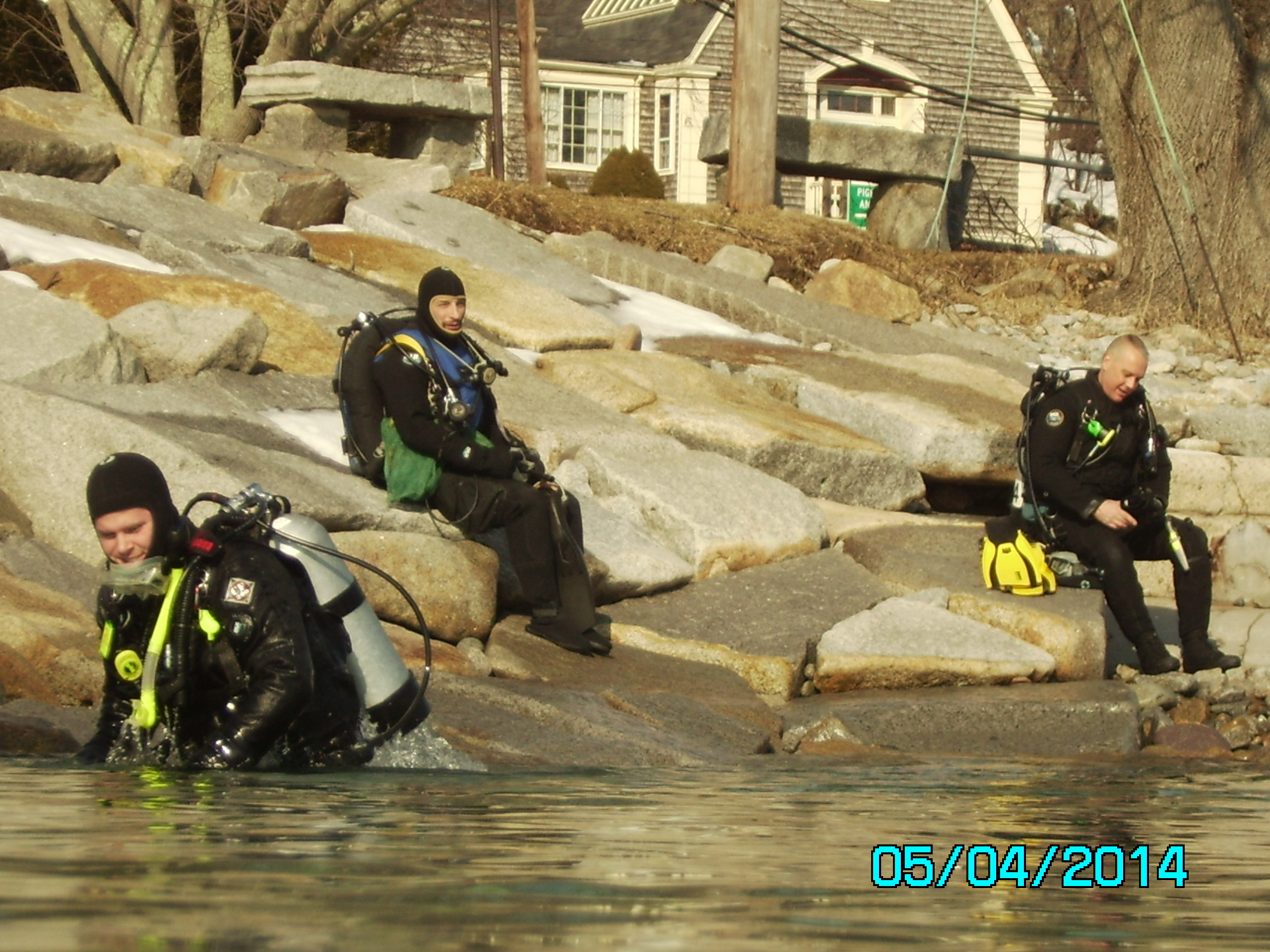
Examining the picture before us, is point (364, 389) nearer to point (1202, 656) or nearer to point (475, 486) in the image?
point (475, 486)

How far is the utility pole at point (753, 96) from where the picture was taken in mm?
15039

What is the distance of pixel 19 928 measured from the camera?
2.22 meters

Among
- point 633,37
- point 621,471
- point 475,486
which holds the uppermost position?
point 633,37

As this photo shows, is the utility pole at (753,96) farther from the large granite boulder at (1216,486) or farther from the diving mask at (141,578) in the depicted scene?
the diving mask at (141,578)

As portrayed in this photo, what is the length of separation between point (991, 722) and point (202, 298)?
4700 millimetres

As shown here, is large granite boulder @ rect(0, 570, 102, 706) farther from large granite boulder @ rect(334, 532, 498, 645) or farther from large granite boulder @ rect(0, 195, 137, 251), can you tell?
large granite boulder @ rect(0, 195, 137, 251)

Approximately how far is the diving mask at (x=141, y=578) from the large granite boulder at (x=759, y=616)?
3.26 m

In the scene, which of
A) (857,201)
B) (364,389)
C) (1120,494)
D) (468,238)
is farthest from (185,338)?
(857,201)

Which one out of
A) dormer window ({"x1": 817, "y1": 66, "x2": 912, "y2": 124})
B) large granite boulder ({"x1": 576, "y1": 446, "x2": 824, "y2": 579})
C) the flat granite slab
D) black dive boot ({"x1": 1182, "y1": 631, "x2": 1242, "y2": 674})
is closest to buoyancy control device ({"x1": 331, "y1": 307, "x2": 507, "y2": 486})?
large granite boulder ({"x1": 576, "y1": 446, "x2": 824, "y2": 579})

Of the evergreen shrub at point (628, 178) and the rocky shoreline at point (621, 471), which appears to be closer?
the rocky shoreline at point (621, 471)

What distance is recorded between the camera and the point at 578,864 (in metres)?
3.01

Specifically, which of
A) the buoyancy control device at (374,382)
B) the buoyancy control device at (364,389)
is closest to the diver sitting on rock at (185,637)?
the buoyancy control device at (374,382)

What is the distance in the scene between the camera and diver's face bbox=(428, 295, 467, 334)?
7074mm

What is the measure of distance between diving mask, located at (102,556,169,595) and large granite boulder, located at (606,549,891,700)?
10.7 ft
